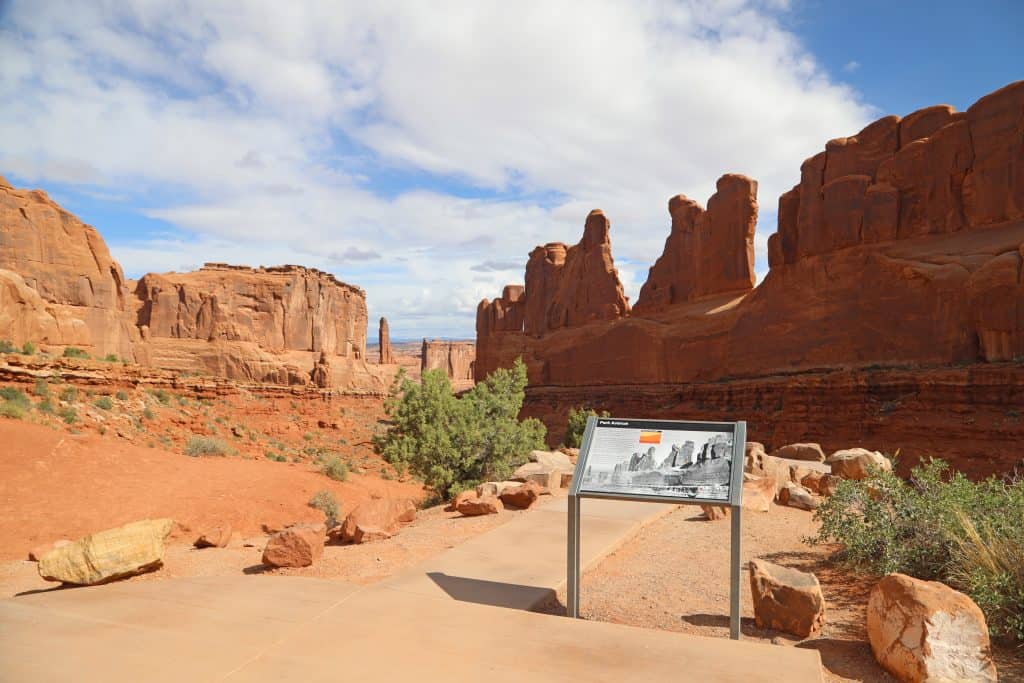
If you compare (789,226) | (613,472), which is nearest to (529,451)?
(613,472)

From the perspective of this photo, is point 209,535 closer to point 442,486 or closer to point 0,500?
point 442,486

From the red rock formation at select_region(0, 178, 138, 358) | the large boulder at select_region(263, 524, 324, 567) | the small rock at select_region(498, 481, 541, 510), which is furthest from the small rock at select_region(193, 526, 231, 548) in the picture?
the red rock formation at select_region(0, 178, 138, 358)

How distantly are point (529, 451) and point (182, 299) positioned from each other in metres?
46.9

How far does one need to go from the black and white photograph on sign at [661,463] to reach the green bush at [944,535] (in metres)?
2.03

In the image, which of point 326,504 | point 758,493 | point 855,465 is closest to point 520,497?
point 758,493

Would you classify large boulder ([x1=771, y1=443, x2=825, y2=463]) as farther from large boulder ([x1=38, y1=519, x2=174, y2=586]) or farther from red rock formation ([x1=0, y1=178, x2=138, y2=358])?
red rock formation ([x1=0, y1=178, x2=138, y2=358])

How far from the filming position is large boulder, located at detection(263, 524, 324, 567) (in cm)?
666

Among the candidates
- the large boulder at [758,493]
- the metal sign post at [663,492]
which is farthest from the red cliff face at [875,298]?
the metal sign post at [663,492]

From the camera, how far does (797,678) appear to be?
3750 millimetres

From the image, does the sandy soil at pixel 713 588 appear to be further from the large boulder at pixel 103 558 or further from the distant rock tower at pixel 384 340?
the distant rock tower at pixel 384 340

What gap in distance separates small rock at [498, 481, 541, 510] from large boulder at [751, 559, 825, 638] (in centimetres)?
428

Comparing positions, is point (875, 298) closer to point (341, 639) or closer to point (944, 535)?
point (944, 535)

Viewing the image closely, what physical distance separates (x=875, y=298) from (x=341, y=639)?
2768cm

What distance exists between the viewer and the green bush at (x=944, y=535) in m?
4.77
